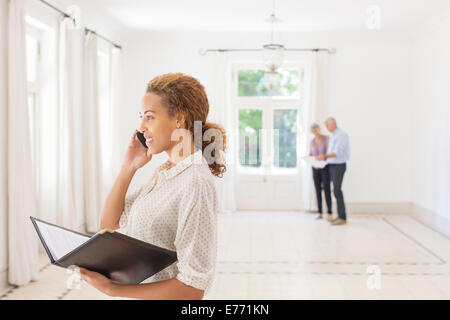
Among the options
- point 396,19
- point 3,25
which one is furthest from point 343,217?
point 3,25

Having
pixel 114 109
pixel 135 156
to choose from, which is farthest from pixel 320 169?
pixel 135 156

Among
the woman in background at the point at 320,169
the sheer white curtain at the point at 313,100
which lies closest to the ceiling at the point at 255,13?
the sheer white curtain at the point at 313,100

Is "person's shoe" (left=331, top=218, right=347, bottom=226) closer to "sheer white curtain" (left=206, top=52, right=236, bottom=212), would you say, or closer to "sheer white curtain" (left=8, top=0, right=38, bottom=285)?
"sheer white curtain" (left=206, top=52, right=236, bottom=212)

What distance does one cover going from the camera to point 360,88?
340 inches

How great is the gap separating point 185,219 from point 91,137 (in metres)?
5.75

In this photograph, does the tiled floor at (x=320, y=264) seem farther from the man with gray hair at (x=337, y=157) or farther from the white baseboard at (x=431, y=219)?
the man with gray hair at (x=337, y=157)

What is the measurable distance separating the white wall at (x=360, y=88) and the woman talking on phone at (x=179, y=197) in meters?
7.55

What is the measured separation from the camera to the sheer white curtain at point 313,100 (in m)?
8.54

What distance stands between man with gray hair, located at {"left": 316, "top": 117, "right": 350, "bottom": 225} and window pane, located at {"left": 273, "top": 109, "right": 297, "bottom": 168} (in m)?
1.25

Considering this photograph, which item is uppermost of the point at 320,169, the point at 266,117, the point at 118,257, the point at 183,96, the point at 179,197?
the point at 266,117

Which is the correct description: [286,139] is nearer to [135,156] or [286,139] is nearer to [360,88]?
[360,88]

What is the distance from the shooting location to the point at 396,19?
7469mm

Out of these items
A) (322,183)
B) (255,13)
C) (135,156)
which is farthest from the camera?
(322,183)
